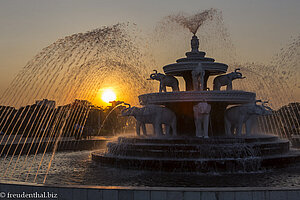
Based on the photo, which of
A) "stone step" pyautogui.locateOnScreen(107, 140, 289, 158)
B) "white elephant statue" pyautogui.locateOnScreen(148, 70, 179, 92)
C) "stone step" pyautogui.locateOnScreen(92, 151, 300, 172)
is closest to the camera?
"stone step" pyautogui.locateOnScreen(92, 151, 300, 172)

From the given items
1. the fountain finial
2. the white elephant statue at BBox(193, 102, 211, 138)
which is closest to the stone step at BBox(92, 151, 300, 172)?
the white elephant statue at BBox(193, 102, 211, 138)

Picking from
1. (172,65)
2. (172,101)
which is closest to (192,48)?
(172,65)

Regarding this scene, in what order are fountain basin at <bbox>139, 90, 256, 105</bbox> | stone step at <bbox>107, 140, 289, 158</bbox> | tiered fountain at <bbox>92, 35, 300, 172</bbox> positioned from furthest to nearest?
fountain basin at <bbox>139, 90, 256, 105</bbox>
stone step at <bbox>107, 140, 289, 158</bbox>
tiered fountain at <bbox>92, 35, 300, 172</bbox>

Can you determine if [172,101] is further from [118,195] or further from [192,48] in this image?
[118,195]

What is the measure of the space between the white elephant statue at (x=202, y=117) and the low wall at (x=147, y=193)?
8.67 metres

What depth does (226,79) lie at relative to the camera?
20156mm

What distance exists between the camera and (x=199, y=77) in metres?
19.5

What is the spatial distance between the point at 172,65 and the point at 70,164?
783cm

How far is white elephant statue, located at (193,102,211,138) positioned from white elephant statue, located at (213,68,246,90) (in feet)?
11.5

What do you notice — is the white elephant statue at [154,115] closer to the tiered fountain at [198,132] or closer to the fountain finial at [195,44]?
the tiered fountain at [198,132]

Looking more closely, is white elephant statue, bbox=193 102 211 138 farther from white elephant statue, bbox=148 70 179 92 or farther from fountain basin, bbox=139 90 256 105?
white elephant statue, bbox=148 70 179 92

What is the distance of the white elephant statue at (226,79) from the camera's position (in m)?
19.9

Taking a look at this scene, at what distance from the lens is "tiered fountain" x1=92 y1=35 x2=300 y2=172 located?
13.9 metres

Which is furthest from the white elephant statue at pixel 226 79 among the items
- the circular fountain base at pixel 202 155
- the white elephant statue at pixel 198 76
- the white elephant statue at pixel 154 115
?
the circular fountain base at pixel 202 155
